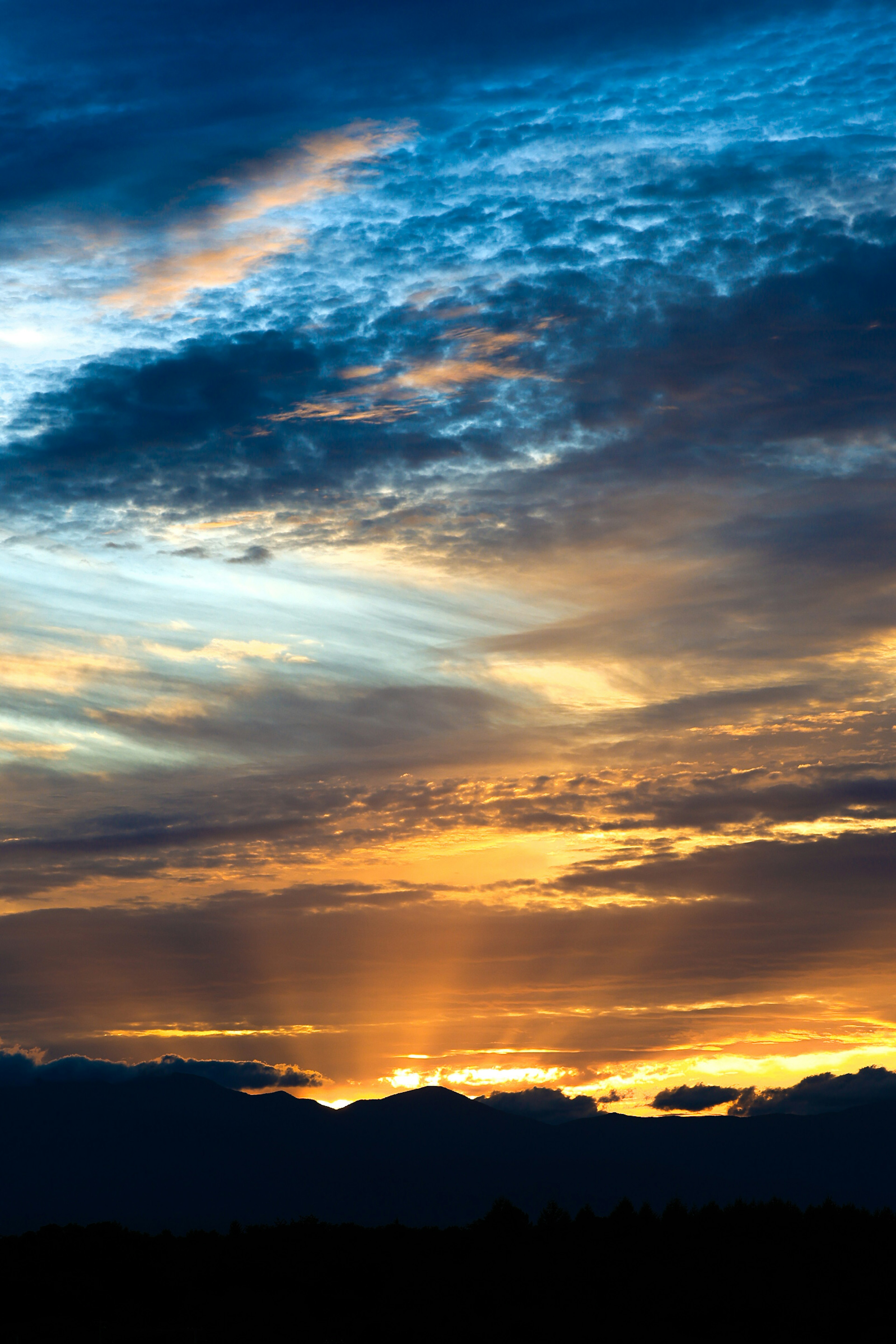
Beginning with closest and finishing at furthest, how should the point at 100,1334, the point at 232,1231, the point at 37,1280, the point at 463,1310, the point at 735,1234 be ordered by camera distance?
the point at 100,1334 → the point at 463,1310 → the point at 37,1280 → the point at 735,1234 → the point at 232,1231

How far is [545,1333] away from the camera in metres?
90.8

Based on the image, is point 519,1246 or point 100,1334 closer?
point 100,1334

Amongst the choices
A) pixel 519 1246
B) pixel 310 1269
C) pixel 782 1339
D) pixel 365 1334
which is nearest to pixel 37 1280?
pixel 310 1269

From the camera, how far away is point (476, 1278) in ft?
348

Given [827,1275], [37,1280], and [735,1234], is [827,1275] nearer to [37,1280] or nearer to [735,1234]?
[735,1234]

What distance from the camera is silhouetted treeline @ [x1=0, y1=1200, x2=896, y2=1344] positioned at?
91812 millimetres

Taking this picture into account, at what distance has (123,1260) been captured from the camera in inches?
4631

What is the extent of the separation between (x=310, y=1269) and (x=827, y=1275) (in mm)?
44792

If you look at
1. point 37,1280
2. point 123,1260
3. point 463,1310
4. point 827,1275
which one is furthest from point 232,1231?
point 827,1275

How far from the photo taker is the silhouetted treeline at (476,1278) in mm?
91812

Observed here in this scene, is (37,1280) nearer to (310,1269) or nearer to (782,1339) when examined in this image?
(310,1269)

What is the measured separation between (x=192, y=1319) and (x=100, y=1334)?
13.9 metres

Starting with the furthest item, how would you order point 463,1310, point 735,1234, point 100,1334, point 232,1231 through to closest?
point 232,1231 < point 735,1234 < point 463,1310 < point 100,1334

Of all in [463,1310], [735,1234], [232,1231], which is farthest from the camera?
[232,1231]
